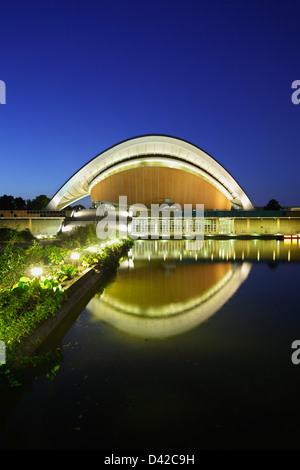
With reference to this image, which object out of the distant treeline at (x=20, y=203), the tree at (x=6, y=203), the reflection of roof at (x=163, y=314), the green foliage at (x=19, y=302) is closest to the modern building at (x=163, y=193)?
the distant treeline at (x=20, y=203)

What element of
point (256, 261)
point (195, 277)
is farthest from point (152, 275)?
point (256, 261)

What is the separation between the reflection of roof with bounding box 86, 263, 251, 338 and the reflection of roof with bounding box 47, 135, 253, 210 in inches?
1239

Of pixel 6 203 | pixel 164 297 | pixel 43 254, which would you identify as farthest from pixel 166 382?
pixel 6 203

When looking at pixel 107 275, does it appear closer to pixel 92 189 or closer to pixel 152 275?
pixel 152 275

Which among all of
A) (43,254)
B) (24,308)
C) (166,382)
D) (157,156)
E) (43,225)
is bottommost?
(166,382)

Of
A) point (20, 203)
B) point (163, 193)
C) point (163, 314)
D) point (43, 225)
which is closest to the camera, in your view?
point (163, 314)

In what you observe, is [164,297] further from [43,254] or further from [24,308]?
[43,254]

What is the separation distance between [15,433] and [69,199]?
46.8m

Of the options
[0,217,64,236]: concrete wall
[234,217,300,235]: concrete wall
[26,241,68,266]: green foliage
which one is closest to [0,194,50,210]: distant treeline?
[0,217,64,236]: concrete wall

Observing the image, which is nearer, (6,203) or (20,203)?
(6,203)

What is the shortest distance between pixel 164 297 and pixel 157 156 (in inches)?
1363

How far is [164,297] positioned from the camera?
8648 millimetres
